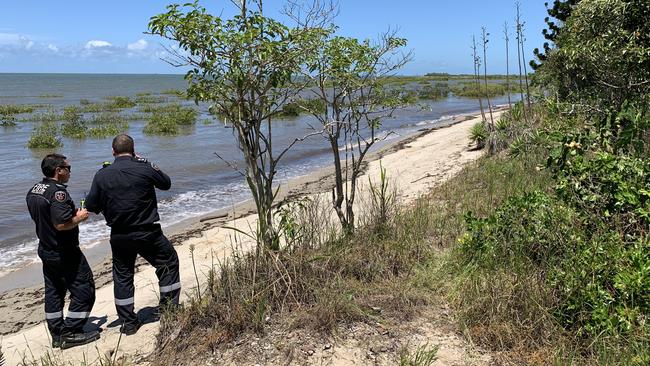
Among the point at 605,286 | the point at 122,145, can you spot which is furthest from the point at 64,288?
the point at 605,286

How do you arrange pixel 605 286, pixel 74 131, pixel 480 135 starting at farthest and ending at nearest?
1. pixel 74 131
2. pixel 480 135
3. pixel 605 286

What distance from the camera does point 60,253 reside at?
15.5 ft

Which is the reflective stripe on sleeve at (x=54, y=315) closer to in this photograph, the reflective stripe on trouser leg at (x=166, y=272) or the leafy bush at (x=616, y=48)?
the reflective stripe on trouser leg at (x=166, y=272)

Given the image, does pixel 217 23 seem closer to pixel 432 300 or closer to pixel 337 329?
pixel 337 329

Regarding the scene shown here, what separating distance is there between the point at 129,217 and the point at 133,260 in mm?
458

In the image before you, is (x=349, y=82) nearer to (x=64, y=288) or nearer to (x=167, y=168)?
(x=64, y=288)

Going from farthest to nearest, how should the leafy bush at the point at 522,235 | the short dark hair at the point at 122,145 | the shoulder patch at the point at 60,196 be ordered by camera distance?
1. the short dark hair at the point at 122,145
2. the shoulder patch at the point at 60,196
3. the leafy bush at the point at 522,235

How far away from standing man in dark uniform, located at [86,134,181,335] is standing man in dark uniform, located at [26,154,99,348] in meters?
0.26

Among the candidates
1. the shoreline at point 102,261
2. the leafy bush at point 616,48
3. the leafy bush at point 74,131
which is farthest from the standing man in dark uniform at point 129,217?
→ the leafy bush at point 74,131

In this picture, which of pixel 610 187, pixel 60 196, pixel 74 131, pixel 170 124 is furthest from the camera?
pixel 170 124

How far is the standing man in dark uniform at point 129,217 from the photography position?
473 centimetres

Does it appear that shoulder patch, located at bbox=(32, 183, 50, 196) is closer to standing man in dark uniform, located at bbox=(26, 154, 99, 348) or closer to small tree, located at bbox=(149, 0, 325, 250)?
standing man in dark uniform, located at bbox=(26, 154, 99, 348)

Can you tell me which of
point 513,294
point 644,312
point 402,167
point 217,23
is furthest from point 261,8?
point 402,167

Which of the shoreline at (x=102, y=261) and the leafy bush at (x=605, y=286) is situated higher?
the leafy bush at (x=605, y=286)
